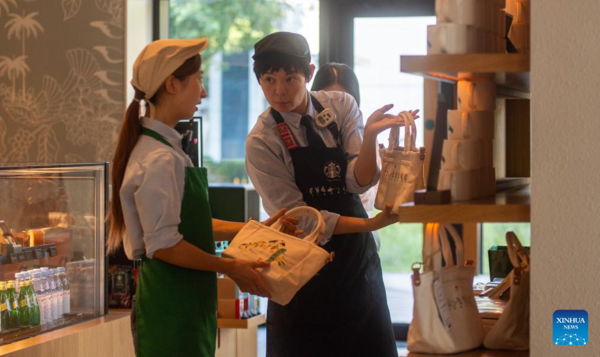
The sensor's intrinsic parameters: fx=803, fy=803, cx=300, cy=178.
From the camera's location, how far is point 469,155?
5.64 ft

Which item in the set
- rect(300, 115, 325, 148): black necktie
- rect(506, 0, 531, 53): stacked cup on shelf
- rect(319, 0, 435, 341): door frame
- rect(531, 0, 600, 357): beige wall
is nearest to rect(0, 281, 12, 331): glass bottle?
rect(300, 115, 325, 148): black necktie

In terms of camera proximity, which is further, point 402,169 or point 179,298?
point 179,298

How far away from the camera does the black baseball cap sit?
2.48 metres

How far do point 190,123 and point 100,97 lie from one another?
112cm

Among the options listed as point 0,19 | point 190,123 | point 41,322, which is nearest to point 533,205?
point 41,322

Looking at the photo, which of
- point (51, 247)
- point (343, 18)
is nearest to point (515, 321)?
point (51, 247)

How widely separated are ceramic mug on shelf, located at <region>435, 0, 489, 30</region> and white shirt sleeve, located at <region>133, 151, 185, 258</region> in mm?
868

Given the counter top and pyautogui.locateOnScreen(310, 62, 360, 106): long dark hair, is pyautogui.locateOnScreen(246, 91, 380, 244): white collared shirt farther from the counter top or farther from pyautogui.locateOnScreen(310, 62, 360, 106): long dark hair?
the counter top

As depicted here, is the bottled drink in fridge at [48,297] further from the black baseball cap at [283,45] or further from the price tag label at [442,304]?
the price tag label at [442,304]

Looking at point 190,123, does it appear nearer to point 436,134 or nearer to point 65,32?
point 65,32

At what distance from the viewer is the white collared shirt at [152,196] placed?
210 cm

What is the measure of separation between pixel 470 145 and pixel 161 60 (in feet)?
3.02

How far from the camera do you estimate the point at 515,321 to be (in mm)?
1676

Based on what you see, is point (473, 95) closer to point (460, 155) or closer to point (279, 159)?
point (460, 155)
